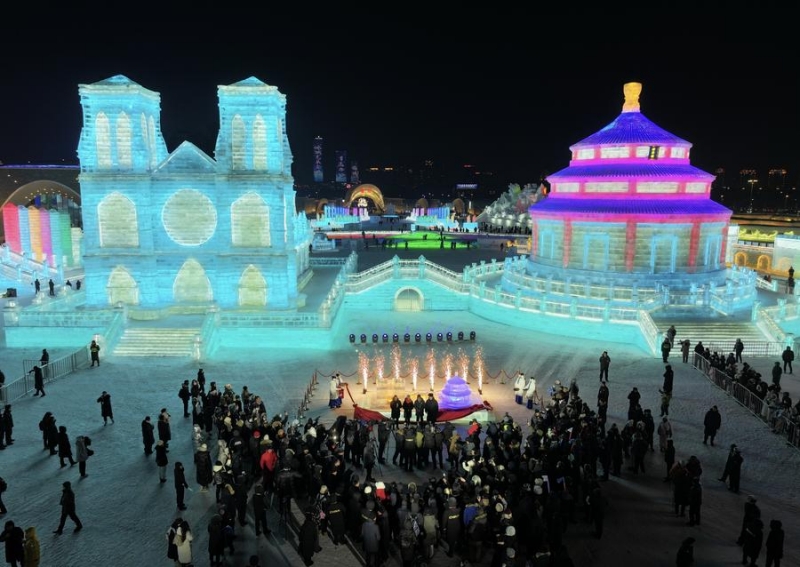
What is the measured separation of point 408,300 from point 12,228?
32.3 meters

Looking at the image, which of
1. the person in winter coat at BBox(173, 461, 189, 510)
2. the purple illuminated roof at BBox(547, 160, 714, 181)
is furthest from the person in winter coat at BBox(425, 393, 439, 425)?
the purple illuminated roof at BBox(547, 160, 714, 181)

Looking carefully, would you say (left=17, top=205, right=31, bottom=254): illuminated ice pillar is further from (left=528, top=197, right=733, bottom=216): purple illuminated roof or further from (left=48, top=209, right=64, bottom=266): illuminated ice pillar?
(left=528, top=197, right=733, bottom=216): purple illuminated roof

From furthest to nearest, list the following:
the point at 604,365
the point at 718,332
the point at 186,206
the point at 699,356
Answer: the point at 186,206, the point at 718,332, the point at 699,356, the point at 604,365

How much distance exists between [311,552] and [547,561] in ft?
14.0

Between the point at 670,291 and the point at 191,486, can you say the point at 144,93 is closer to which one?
the point at 191,486

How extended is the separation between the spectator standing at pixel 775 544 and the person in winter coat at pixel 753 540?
16cm

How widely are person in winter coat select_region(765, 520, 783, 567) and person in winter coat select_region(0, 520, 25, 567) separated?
515 inches

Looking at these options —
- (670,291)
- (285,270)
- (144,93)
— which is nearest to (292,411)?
(285,270)

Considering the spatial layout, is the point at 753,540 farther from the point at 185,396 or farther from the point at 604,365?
the point at 185,396

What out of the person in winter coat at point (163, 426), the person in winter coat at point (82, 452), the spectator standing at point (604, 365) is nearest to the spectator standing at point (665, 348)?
the spectator standing at point (604, 365)

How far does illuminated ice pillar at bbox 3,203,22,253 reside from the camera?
4702 cm

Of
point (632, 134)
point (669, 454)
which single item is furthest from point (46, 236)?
point (669, 454)

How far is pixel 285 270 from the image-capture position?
98.0 feet

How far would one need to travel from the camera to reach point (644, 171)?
110 ft
